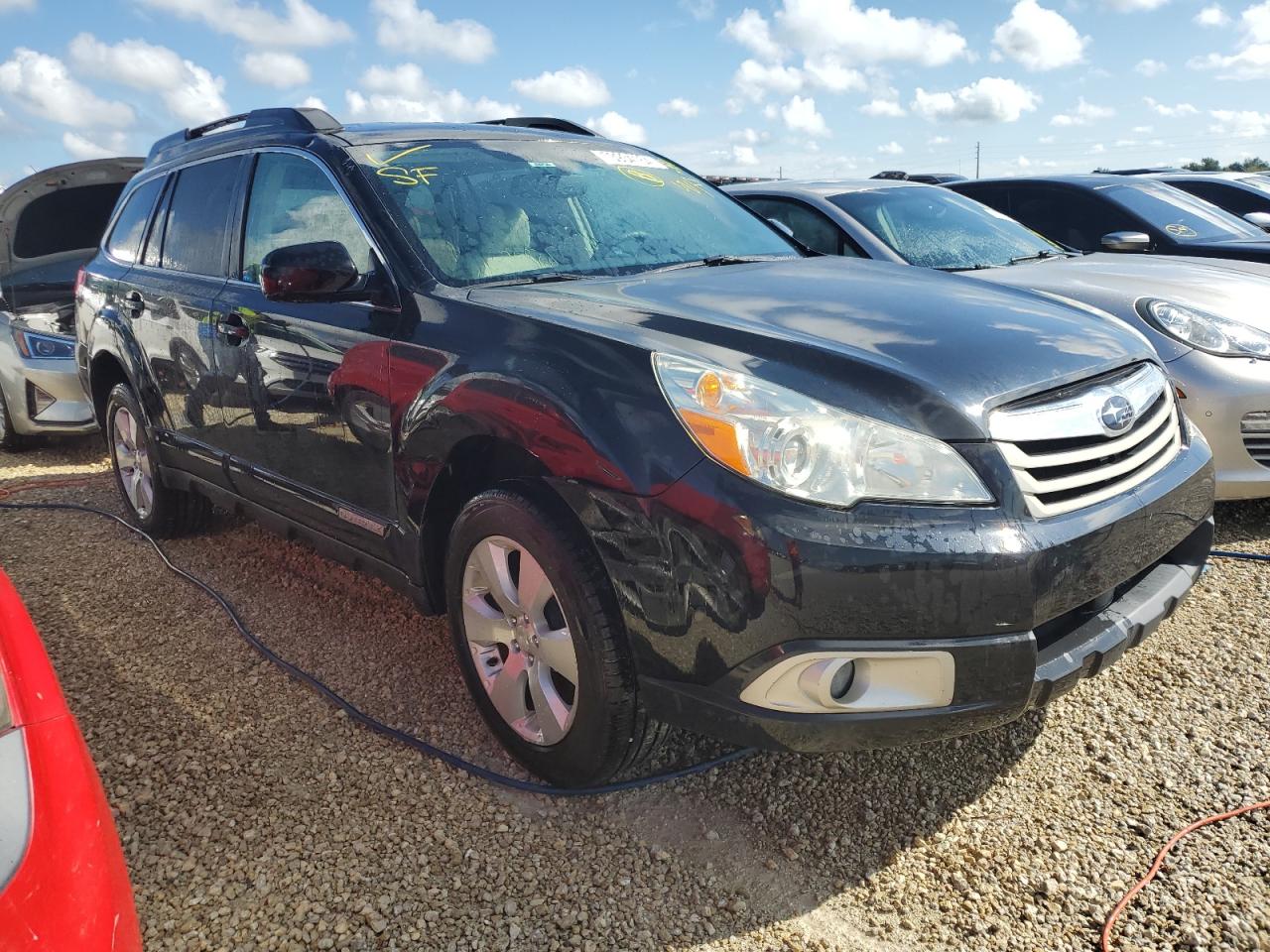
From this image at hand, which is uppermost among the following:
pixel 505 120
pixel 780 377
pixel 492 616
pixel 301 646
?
pixel 505 120

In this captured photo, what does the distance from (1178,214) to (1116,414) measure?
520 centimetres

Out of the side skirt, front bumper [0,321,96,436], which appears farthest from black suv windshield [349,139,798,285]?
front bumper [0,321,96,436]

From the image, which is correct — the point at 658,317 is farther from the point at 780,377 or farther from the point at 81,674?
the point at 81,674

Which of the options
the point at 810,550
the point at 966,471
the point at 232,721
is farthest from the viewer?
the point at 232,721

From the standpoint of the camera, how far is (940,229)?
5246 mm

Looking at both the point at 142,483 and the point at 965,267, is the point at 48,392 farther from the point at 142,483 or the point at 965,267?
the point at 965,267

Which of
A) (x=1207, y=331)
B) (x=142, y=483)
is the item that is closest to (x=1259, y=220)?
(x=1207, y=331)

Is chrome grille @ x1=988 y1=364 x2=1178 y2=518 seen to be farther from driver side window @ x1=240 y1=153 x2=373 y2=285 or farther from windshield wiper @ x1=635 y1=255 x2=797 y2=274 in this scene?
driver side window @ x1=240 y1=153 x2=373 y2=285

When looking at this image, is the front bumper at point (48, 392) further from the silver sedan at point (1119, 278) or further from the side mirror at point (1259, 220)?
the side mirror at point (1259, 220)

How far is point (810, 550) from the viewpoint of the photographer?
1.85m

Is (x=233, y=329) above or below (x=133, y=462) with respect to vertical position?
above

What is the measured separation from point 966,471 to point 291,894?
5.59ft

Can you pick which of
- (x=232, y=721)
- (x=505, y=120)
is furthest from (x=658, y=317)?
(x=505, y=120)

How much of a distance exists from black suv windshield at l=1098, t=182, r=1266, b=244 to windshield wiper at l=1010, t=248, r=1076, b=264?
135cm
